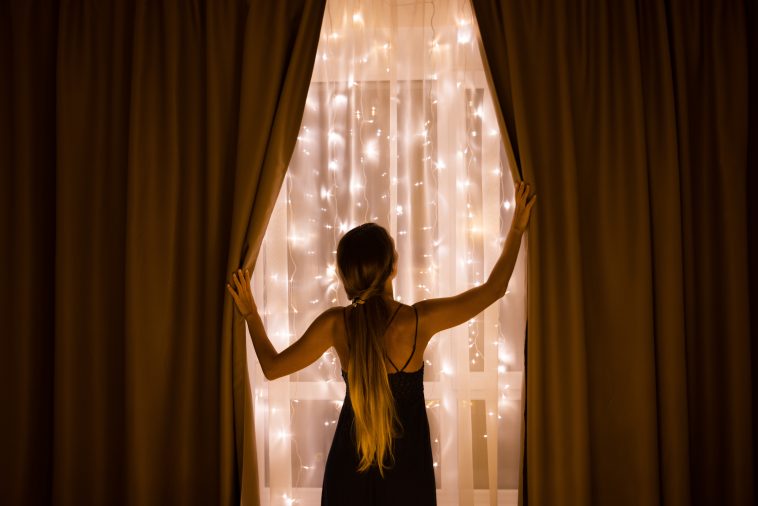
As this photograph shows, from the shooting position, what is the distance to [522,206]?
1999 millimetres

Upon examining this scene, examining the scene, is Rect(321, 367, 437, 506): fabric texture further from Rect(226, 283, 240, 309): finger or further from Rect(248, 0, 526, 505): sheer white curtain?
Rect(226, 283, 240, 309): finger

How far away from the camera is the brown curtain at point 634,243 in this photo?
2.05 meters

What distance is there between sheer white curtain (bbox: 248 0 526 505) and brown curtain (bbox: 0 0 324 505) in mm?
171

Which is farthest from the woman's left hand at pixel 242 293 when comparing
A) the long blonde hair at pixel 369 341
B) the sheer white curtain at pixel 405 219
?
the long blonde hair at pixel 369 341

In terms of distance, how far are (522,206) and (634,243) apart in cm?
51

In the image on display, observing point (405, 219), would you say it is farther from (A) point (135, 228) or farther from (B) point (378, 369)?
(A) point (135, 228)

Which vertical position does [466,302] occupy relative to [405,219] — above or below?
below

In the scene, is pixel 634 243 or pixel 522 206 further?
pixel 634 243

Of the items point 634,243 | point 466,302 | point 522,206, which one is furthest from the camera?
point 634,243

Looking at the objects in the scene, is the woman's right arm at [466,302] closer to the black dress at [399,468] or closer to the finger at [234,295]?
the black dress at [399,468]

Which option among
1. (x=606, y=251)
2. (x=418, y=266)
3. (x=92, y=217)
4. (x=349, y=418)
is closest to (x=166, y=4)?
(x=92, y=217)

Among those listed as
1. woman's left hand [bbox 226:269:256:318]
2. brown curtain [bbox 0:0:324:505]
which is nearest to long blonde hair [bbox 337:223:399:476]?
woman's left hand [bbox 226:269:256:318]

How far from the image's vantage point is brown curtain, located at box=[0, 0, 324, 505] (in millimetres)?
2172

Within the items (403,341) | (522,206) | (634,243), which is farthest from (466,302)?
(634,243)
